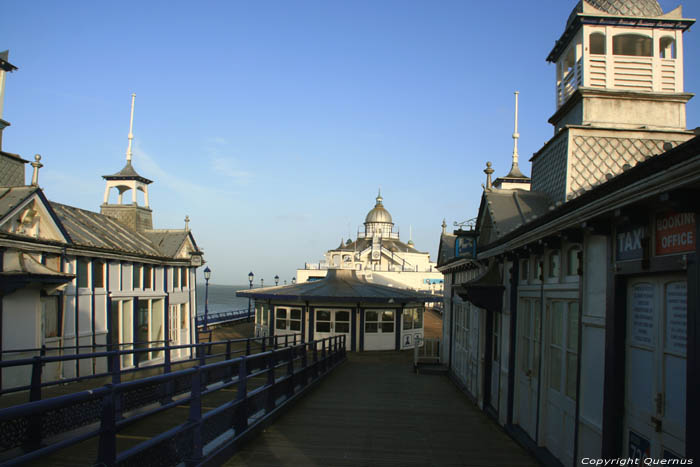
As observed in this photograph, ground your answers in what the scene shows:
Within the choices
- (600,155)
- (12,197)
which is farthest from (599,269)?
(12,197)

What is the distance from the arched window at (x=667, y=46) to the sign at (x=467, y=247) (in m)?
6.16

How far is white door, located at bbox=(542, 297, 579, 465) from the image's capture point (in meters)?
6.42

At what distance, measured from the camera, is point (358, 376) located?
631 inches

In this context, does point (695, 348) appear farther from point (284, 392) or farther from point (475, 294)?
point (284, 392)

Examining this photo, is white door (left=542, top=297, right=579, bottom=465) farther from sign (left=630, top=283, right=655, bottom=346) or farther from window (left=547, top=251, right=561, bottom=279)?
sign (left=630, top=283, right=655, bottom=346)

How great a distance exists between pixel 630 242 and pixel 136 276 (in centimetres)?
1629

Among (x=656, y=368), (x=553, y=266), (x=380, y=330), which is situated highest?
(x=553, y=266)

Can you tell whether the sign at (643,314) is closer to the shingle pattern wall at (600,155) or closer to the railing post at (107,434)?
the railing post at (107,434)

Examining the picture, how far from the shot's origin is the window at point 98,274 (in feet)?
50.2

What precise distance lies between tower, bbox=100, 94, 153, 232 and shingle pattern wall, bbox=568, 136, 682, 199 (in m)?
17.4

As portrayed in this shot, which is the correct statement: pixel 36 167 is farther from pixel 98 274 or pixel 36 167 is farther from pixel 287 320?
pixel 287 320

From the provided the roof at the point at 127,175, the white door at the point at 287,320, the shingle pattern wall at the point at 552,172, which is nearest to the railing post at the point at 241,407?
the shingle pattern wall at the point at 552,172

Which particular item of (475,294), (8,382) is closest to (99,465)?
(475,294)

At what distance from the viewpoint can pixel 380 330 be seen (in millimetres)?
23938
